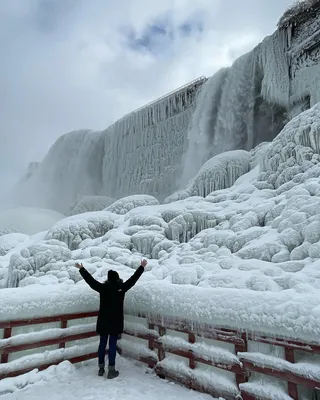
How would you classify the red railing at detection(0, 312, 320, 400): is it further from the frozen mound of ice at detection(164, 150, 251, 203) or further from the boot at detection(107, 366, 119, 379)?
the frozen mound of ice at detection(164, 150, 251, 203)

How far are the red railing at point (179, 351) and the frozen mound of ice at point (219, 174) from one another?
7.15 m

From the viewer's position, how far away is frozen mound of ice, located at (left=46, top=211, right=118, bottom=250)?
335 inches

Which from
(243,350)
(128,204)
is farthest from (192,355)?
(128,204)

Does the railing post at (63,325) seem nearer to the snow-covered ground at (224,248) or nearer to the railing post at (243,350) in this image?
the snow-covered ground at (224,248)

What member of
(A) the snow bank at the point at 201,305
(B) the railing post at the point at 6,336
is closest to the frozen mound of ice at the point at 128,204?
(A) the snow bank at the point at 201,305

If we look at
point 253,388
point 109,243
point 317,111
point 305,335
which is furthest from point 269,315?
point 317,111

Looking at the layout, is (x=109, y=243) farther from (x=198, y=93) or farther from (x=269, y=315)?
(x=198, y=93)

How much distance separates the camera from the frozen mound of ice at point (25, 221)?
1517 cm

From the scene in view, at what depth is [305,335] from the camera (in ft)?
7.45

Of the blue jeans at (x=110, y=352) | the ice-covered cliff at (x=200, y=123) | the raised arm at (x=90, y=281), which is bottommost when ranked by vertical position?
the blue jeans at (x=110, y=352)

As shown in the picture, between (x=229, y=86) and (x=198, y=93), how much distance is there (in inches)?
120

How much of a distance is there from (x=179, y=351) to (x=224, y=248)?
300 centimetres

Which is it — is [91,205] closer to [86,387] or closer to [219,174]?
[219,174]

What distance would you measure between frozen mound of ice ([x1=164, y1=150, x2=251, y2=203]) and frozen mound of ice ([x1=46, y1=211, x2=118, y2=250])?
2.77 metres
